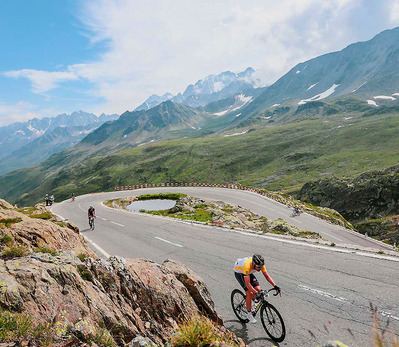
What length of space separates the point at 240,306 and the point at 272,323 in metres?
1.37

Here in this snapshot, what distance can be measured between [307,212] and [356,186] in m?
16.3

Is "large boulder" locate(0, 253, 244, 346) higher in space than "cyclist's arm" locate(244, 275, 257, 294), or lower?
higher

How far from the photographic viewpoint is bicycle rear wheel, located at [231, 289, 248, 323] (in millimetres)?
8852

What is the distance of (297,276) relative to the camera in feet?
37.8

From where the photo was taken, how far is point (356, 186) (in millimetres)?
51031

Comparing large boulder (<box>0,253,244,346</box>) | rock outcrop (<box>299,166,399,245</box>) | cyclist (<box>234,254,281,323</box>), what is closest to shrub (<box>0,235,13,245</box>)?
large boulder (<box>0,253,244,346</box>)

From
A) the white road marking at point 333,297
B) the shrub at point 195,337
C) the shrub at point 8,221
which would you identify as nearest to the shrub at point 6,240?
the shrub at point 8,221

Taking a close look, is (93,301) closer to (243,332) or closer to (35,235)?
(243,332)

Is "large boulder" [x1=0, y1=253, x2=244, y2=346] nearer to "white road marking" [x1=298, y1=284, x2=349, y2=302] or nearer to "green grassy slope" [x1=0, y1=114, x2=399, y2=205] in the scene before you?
"white road marking" [x1=298, y1=284, x2=349, y2=302]

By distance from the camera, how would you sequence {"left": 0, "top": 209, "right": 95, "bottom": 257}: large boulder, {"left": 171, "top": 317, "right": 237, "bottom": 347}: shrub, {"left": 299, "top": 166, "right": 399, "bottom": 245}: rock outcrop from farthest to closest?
{"left": 299, "top": 166, "right": 399, "bottom": 245}: rock outcrop → {"left": 0, "top": 209, "right": 95, "bottom": 257}: large boulder → {"left": 171, "top": 317, "right": 237, "bottom": 347}: shrub

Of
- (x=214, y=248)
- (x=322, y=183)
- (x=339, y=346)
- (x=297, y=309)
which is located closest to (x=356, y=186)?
(x=322, y=183)

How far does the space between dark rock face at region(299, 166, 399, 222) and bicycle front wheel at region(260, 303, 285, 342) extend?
147 feet

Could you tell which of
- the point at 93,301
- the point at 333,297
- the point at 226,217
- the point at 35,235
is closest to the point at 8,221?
the point at 35,235

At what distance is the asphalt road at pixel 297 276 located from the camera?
8.05 m
